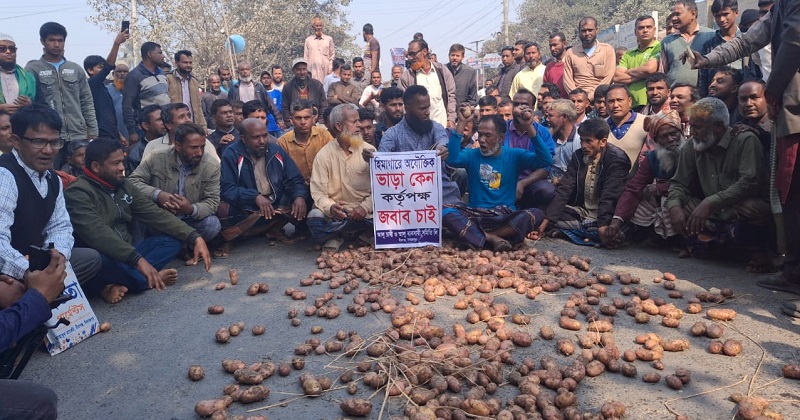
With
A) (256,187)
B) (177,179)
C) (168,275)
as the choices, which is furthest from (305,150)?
(168,275)

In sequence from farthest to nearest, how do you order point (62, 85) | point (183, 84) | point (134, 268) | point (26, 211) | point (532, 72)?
point (532, 72)
point (183, 84)
point (62, 85)
point (134, 268)
point (26, 211)

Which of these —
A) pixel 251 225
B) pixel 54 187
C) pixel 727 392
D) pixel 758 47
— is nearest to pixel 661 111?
pixel 758 47

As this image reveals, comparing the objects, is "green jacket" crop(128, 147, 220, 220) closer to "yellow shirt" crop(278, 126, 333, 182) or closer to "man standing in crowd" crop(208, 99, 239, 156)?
"yellow shirt" crop(278, 126, 333, 182)

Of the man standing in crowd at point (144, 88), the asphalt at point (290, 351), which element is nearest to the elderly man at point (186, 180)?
the asphalt at point (290, 351)

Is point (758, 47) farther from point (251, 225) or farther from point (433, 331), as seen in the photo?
point (251, 225)

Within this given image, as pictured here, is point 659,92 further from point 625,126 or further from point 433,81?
point 433,81

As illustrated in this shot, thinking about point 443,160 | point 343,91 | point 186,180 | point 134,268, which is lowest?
point 134,268

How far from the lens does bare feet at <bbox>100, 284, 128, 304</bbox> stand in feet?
15.4

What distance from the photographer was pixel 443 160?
6.00 metres

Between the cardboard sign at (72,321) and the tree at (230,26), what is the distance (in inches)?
792

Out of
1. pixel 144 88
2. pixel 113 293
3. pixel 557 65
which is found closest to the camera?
pixel 113 293

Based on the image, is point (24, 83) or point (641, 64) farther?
point (641, 64)

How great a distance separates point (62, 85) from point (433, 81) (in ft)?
16.3

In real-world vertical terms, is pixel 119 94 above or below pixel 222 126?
above
